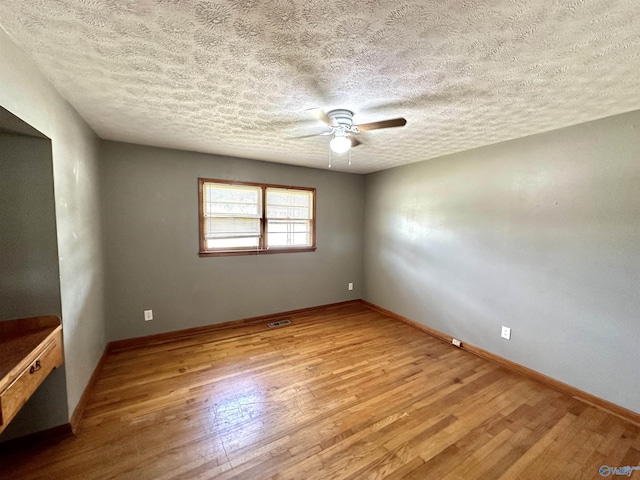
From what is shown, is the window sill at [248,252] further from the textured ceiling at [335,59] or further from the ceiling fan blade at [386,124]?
the ceiling fan blade at [386,124]

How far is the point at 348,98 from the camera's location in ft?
5.75

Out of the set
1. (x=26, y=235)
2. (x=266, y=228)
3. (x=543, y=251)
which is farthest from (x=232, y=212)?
(x=543, y=251)

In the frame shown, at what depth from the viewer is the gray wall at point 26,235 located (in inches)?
60.6

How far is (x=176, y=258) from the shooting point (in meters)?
3.18

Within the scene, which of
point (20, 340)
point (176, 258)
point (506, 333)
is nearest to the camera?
point (20, 340)

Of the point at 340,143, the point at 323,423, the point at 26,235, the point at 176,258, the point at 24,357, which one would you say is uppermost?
the point at 340,143

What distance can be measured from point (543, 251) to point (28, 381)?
12.5 feet

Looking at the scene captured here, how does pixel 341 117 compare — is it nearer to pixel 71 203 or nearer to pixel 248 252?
pixel 71 203

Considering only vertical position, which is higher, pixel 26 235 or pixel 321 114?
pixel 321 114

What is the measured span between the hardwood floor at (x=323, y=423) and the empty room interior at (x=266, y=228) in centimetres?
2


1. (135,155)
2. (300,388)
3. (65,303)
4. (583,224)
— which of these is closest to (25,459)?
(65,303)

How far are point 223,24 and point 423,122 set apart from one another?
66.2 inches

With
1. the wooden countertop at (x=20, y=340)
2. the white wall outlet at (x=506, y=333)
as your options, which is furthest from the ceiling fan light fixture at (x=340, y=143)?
the white wall outlet at (x=506, y=333)

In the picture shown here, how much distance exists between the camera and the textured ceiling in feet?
3.40
